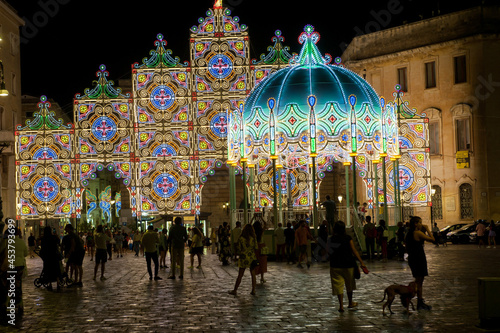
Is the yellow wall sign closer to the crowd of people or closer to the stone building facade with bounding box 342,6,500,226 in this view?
the stone building facade with bounding box 342,6,500,226

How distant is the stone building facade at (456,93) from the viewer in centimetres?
4797

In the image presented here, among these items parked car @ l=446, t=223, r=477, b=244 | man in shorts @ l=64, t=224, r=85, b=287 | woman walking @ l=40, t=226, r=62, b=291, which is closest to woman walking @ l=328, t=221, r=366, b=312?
woman walking @ l=40, t=226, r=62, b=291

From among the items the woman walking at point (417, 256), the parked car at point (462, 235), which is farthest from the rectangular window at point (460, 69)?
the woman walking at point (417, 256)

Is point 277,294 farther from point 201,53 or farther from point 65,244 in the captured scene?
point 201,53

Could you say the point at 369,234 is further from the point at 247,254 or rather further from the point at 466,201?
the point at 466,201

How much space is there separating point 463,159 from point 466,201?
260 centimetres

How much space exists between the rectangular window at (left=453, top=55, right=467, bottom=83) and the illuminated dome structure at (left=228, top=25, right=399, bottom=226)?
20.3m

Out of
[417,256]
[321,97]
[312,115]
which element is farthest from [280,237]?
[417,256]

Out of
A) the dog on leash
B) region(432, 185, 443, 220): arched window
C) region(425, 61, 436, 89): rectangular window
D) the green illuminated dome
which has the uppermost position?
region(425, 61, 436, 89): rectangular window

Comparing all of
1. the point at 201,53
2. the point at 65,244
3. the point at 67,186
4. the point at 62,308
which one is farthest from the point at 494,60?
the point at 62,308

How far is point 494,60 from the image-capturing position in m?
48.1

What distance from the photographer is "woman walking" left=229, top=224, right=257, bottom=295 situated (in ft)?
56.3

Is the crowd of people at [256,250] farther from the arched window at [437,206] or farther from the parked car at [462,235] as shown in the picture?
the arched window at [437,206]

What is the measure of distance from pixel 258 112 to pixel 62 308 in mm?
15167
